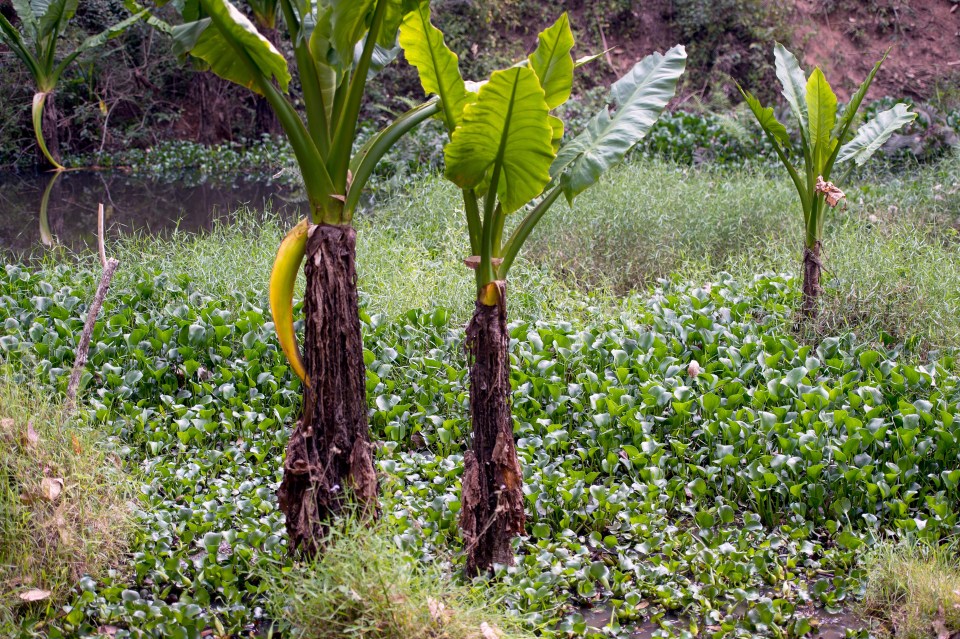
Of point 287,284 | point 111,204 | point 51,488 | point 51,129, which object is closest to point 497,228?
point 287,284

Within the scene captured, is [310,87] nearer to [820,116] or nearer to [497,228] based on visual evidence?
[497,228]

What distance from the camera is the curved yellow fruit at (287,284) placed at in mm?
2631

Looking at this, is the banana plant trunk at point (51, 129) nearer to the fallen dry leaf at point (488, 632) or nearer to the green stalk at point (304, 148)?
the green stalk at point (304, 148)

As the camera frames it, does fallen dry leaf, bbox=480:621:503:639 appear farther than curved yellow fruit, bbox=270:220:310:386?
No

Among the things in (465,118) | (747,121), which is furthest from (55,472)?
(747,121)

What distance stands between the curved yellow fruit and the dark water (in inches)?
206

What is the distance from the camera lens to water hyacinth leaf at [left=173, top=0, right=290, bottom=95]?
2.37 meters

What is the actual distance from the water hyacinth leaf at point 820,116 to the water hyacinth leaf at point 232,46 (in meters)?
2.97

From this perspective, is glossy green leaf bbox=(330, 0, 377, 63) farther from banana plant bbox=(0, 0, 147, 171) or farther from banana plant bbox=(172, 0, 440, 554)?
banana plant bbox=(0, 0, 147, 171)

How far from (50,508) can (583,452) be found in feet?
6.58

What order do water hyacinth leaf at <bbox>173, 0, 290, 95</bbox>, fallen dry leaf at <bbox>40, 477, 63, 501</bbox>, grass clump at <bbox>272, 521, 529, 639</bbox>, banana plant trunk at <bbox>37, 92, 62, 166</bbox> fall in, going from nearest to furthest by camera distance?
grass clump at <bbox>272, 521, 529, 639</bbox> < water hyacinth leaf at <bbox>173, 0, 290, 95</bbox> < fallen dry leaf at <bbox>40, 477, 63, 501</bbox> < banana plant trunk at <bbox>37, 92, 62, 166</bbox>

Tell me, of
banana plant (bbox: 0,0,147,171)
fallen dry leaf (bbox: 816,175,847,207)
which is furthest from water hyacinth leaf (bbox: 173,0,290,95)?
banana plant (bbox: 0,0,147,171)

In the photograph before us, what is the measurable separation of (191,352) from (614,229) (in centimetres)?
336

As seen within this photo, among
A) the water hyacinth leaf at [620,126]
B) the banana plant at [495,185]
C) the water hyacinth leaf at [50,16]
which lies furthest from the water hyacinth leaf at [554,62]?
the water hyacinth leaf at [50,16]
